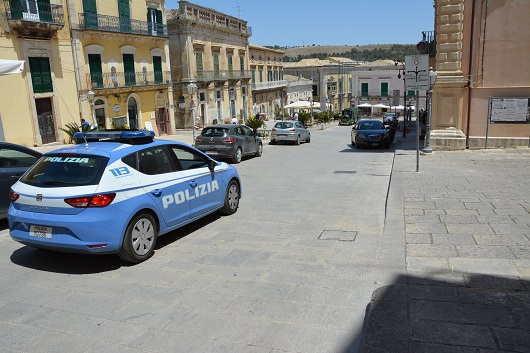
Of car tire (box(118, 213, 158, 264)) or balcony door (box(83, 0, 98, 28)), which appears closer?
car tire (box(118, 213, 158, 264))

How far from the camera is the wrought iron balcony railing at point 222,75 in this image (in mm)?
42987

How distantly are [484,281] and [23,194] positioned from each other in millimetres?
5542

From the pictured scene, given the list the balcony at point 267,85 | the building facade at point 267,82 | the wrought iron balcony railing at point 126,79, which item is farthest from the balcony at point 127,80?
the building facade at point 267,82

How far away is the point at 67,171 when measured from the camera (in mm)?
5824

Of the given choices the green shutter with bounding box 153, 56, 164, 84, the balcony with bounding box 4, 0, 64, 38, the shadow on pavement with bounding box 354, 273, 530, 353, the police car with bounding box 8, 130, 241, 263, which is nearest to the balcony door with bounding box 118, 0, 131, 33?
the green shutter with bounding box 153, 56, 164, 84

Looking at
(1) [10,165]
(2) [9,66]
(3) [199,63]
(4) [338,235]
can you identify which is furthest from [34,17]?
(4) [338,235]

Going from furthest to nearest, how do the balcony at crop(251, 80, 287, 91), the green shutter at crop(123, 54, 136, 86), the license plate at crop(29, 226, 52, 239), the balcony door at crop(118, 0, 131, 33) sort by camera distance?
the balcony at crop(251, 80, 287, 91) < the green shutter at crop(123, 54, 136, 86) < the balcony door at crop(118, 0, 131, 33) < the license plate at crop(29, 226, 52, 239)

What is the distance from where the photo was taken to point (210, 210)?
776 centimetres

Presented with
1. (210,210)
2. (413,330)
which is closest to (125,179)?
(210,210)

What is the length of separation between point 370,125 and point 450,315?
64.9 ft

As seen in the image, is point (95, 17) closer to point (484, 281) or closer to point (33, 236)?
point (33, 236)

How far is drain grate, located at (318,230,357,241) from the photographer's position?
7.02m

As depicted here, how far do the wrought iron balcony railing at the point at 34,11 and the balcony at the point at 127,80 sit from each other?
12.8 feet

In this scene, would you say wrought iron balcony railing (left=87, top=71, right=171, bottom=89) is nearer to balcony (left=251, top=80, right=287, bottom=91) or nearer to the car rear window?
balcony (left=251, top=80, right=287, bottom=91)
